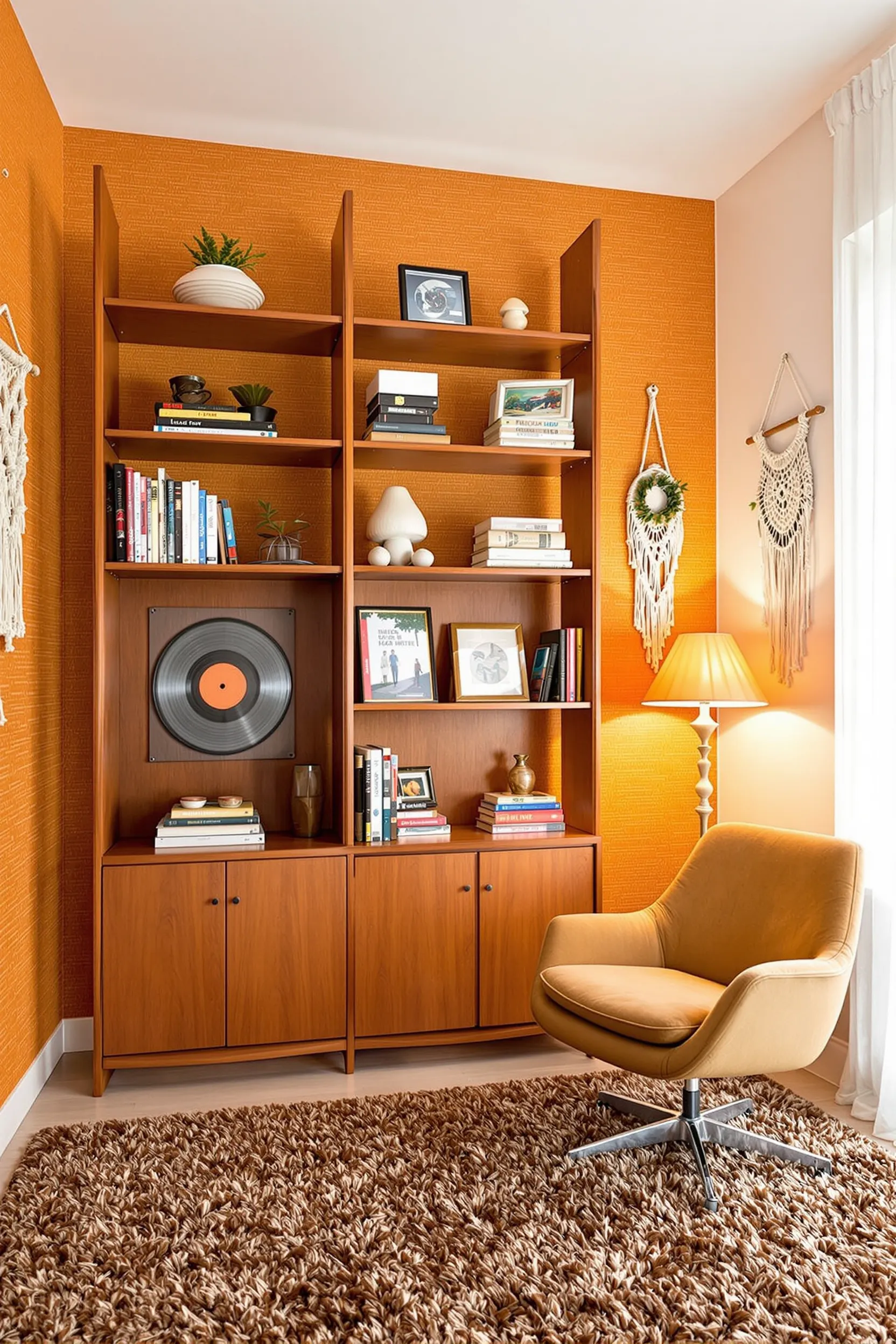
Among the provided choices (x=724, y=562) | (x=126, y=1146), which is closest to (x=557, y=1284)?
(x=126, y=1146)

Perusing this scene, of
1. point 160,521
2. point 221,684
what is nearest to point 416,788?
point 221,684

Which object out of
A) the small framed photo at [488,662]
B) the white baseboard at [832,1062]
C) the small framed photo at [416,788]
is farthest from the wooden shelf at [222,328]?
the white baseboard at [832,1062]

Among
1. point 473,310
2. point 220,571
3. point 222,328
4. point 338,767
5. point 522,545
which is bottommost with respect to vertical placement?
point 338,767

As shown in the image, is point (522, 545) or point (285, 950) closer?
point (285, 950)

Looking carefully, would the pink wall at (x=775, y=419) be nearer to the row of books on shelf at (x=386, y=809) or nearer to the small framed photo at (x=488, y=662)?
the small framed photo at (x=488, y=662)

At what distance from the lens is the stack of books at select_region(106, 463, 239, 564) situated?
9.86 ft

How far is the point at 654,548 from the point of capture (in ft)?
12.4

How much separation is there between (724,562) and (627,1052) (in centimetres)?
206

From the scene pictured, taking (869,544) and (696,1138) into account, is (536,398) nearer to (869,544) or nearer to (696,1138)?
(869,544)

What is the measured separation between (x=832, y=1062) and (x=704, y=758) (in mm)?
1027

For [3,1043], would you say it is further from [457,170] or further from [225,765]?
[457,170]

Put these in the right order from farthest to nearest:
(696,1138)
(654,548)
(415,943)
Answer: (654,548) → (415,943) → (696,1138)

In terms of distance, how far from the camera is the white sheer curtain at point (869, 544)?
9.10 feet

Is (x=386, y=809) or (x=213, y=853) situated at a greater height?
(x=386, y=809)
